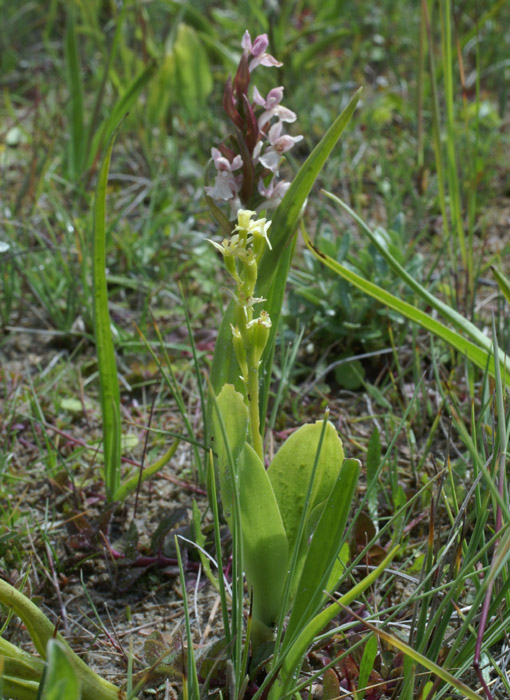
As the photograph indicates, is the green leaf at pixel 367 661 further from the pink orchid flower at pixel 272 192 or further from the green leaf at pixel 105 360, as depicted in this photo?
the pink orchid flower at pixel 272 192

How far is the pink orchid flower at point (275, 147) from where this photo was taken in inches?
42.4

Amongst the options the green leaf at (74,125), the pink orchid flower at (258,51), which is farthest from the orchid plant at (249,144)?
the green leaf at (74,125)

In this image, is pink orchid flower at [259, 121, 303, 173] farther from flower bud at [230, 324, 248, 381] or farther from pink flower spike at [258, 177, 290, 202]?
flower bud at [230, 324, 248, 381]

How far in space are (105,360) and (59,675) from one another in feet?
2.30

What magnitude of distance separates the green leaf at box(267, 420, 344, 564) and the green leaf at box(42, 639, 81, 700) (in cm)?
41

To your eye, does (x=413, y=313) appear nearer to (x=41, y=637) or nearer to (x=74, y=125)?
(x=41, y=637)

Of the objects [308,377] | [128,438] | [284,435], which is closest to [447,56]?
[308,377]

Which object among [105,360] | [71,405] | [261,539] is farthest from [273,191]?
[71,405]

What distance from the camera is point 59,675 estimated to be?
662 millimetres

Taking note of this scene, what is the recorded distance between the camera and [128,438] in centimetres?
164

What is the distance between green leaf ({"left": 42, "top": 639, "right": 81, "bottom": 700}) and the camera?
65cm

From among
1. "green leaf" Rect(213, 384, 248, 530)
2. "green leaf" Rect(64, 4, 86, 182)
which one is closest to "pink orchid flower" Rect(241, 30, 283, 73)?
"green leaf" Rect(213, 384, 248, 530)

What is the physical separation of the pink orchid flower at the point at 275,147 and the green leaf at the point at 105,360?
0.29 meters

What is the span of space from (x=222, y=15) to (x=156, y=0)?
54cm
